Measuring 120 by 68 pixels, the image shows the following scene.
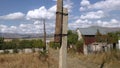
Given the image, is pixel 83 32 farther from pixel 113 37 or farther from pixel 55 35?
pixel 55 35

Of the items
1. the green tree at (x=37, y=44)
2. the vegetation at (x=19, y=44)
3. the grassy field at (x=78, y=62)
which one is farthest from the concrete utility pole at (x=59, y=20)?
the green tree at (x=37, y=44)

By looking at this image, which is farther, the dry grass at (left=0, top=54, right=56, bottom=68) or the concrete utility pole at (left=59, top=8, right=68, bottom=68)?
the dry grass at (left=0, top=54, right=56, bottom=68)

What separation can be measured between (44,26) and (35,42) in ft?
82.3

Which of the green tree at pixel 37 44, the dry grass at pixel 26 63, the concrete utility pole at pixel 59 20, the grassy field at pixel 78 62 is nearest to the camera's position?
the concrete utility pole at pixel 59 20

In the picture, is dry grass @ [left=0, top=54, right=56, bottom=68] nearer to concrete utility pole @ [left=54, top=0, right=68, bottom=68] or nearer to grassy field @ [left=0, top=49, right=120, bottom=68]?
grassy field @ [left=0, top=49, right=120, bottom=68]

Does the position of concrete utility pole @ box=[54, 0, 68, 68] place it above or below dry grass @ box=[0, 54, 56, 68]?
above

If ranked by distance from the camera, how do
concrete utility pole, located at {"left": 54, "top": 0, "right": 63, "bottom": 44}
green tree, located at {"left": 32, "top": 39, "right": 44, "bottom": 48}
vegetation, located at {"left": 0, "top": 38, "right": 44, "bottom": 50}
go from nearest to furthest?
concrete utility pole, located at {"left": 54, "top": 0, "right": 63, "bottom": 44} < vegetation, located at {"left": 0, "top": 38, "right": 44, "bottom": 50} < green tree, located at {"left": 32, "top": 39, "right": 44, "bottom": 48}

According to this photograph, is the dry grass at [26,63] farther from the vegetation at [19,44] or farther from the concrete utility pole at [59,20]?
the vegetation at [19,44]

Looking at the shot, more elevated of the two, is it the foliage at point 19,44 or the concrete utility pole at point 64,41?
the concrete utility pole at point 64,41

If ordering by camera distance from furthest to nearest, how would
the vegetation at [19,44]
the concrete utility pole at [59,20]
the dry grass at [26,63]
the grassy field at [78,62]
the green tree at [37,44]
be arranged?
the green tree at [37,44] < the vegetation at [19,44] < the dry grass at [26,63] < the grassy field at [78,62] < the concrete utility pole at [59,20]

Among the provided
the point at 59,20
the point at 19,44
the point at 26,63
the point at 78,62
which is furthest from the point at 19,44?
the point at 59,20

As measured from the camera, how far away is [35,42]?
72938 mm

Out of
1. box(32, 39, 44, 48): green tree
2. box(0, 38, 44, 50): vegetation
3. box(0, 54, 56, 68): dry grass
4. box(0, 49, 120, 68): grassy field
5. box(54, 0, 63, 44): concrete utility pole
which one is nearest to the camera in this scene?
box(54, 0, 63, 44): concrete utility pole

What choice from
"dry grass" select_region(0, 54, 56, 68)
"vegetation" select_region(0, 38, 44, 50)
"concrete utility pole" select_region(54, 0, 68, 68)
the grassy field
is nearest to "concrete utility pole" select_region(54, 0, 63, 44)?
"concrete utility pole" select_region(54, 0, 68, 68)
